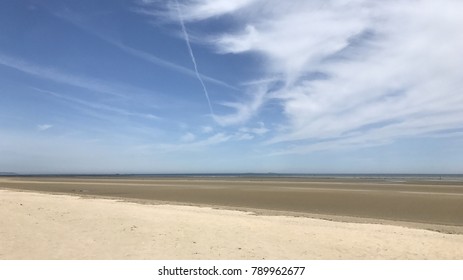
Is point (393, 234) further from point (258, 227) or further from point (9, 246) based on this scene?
point (9, 246)

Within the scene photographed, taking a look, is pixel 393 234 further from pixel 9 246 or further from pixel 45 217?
pixel 45 217

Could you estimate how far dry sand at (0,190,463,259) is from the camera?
36.9ft

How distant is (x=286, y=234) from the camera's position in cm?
1428

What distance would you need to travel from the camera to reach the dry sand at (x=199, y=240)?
11.2 metres

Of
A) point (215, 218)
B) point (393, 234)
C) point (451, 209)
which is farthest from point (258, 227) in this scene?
point (451, 209)

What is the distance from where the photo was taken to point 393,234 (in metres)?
14.8

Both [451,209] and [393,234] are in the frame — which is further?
[451,209]

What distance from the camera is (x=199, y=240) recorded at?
1299 centimetres
